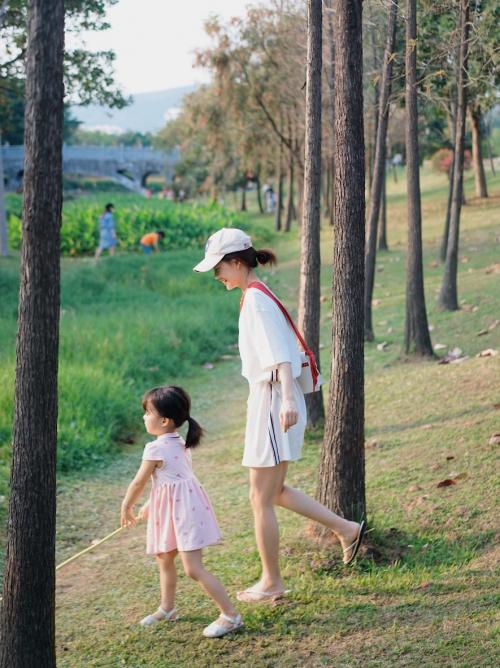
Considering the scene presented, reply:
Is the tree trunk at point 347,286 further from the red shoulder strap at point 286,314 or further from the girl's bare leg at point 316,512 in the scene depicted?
the red shoulder strap at point 286,314

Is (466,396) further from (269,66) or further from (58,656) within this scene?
(269,66)

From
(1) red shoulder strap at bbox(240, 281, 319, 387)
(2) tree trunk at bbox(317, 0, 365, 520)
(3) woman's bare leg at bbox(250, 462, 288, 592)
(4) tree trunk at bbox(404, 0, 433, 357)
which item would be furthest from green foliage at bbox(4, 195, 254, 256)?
(3) woman's bare leg at bbox(250, 462, 288, 592)

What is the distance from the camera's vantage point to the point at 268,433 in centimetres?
498

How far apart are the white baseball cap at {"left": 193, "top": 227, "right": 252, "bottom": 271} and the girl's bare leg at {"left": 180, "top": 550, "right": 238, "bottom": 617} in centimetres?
145

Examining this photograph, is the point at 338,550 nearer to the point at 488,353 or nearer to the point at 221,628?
the point at 221,628

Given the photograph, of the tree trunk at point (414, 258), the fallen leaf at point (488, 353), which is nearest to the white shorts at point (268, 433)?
the fallen leaf at point (488, 353)

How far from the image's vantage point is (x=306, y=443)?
367 inches

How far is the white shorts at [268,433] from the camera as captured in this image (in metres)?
4.98

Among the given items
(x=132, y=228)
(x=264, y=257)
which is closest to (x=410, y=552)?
(x=264, y=257)

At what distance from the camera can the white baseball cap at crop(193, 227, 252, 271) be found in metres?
5.06

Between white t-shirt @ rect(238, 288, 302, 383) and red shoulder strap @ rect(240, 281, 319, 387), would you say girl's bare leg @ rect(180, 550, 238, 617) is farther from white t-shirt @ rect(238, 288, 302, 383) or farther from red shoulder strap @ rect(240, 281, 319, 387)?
red shoulder strap @ rect(240, 281, 319, 387)

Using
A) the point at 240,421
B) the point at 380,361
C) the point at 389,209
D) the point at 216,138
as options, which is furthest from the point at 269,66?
the point at 240,421

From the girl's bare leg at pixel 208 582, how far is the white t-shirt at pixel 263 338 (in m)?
0.93

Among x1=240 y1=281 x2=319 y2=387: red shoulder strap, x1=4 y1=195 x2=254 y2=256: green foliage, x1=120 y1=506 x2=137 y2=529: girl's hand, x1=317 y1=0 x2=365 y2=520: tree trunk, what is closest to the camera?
x1=240 y1=281 x2=319 y2=387: red shoulder strap
